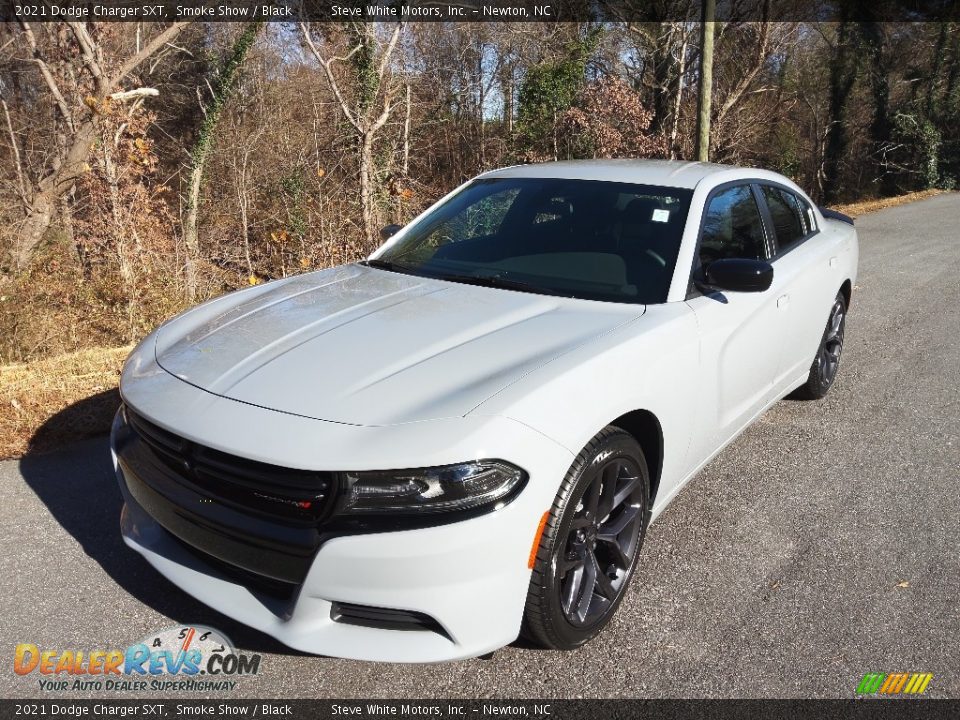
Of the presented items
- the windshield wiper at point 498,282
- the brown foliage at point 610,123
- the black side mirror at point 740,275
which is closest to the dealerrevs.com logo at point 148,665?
the windshield wiper at point 498,282

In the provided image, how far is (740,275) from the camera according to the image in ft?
10.2

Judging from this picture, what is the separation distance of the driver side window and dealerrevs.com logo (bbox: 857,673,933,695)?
5.71 feet

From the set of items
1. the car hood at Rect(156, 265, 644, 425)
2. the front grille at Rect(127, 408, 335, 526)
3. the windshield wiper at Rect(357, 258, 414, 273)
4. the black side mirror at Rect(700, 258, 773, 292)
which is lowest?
the front grille at Rect(127, 408, 335, 526)

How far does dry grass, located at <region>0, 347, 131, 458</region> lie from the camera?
4180 mm

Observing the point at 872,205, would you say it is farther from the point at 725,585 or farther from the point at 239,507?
the point at 239,507

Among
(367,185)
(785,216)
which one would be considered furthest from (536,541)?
(367,185)

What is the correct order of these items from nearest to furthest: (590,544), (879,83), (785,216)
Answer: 1. (590,544)
2. (785,216)
3. (879,83)

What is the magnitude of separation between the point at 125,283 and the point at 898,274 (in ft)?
28.9

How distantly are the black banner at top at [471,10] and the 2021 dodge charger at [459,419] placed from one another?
1106cm

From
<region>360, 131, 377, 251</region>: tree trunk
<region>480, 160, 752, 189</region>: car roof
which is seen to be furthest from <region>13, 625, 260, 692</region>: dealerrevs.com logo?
<region>360, 131, 377, 251</region>: tree trunk

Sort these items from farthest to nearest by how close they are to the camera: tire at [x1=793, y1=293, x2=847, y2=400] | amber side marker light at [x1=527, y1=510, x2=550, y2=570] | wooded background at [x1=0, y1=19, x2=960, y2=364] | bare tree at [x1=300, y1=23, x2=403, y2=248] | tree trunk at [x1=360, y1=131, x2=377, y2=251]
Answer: bare tree at [x1=300, y1=23, x2=403, y2=248] < tree trunk at [x1=360, y1=131, x2=377, y2=251] < wooded background at [x1=0, y1=19, x2=960, y2=364] < tire at [x1=793, y1=293, x2=847, y2=400] < amber side marker light at [x1=527, y1=510, x2=550, y2=570]

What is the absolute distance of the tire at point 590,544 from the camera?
231 centimetres

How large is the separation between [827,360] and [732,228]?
6.00 feet

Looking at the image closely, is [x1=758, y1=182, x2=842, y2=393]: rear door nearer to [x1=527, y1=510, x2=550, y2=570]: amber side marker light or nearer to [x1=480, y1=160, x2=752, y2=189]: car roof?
[x1=480, y1=160, x2=752, y2=189]: car roof
